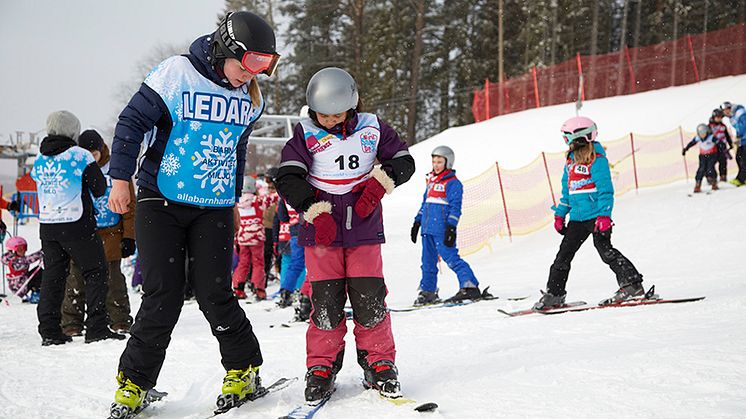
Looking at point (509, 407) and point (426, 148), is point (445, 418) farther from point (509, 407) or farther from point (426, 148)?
point (426, 148)

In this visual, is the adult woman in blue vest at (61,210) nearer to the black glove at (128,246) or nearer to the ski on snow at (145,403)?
the black glove at (128,246)

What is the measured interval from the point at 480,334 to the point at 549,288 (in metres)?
1.57

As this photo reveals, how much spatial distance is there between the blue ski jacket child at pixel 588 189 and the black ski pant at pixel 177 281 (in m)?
3.81

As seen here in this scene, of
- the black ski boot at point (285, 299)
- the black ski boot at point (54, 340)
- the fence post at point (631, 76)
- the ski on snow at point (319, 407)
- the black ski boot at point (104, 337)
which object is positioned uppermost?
the fence post at point (631, 76)

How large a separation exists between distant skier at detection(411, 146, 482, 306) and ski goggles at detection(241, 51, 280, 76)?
15.0ft

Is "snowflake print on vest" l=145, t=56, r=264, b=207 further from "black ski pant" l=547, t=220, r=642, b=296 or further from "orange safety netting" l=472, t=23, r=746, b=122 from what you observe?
"orange safety netting" l=472, t=23, r=746, b=122

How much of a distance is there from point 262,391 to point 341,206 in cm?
106

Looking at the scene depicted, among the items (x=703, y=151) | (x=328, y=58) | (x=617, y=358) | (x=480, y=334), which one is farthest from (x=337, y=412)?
(x=328, y=58)

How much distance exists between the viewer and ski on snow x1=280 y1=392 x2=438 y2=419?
2.63 meters

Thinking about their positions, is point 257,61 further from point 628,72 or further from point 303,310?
point 628,72

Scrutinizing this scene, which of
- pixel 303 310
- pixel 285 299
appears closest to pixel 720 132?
pixel 285 299

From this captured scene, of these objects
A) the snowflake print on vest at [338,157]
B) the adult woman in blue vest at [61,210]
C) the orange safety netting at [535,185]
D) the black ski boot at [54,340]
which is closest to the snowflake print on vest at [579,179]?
the snowflake print on vest at [338,157]

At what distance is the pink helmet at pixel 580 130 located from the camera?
5641mm

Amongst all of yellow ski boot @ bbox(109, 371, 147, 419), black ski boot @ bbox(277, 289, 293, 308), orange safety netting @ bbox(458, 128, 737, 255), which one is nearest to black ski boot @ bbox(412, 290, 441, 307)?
black ski boot @ bbox(277, 289, 293, 308)
